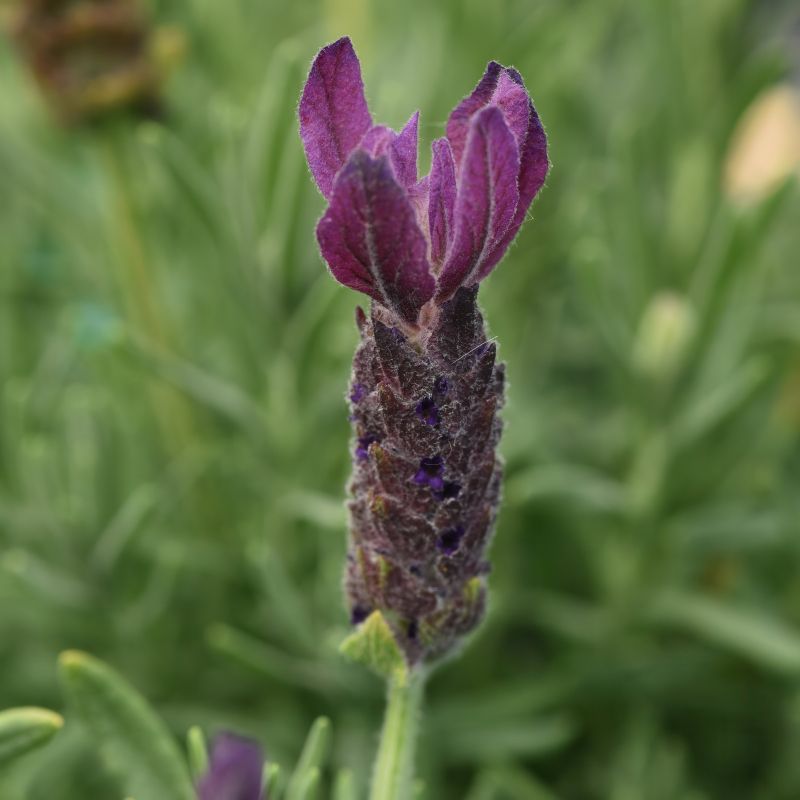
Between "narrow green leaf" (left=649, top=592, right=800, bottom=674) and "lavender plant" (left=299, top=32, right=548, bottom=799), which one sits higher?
"narrow green leaf" (left=649, top=592, right=800, bottom=674)

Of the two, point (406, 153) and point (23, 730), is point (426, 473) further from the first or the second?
point (23, 730)

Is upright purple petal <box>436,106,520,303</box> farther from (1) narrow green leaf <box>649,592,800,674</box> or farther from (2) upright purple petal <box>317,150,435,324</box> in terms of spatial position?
(1) narrow green leaf <box>649,592,800,674</box>

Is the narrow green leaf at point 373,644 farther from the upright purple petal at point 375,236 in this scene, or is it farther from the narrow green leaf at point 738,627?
the narrow green leaf at point 738,627

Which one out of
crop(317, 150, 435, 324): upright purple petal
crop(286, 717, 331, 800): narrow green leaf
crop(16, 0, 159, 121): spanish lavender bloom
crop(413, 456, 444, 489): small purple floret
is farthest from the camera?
crop(16, 0, 159, 121): spanish lavender bloom

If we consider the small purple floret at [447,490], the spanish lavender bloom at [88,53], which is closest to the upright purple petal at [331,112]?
the small purple floret at [447,490]

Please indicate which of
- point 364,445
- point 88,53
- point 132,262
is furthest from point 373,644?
point 88,53

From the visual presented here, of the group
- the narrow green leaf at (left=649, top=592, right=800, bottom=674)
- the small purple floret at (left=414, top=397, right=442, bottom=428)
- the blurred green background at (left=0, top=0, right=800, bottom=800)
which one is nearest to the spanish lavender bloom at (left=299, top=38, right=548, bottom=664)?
the small purple floret at (left=414, top=397, right=442, bottom=428)

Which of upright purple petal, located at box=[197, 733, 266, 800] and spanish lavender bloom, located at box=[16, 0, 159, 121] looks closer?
upright purple petal, located at box=[197, 733, 266, 800]
